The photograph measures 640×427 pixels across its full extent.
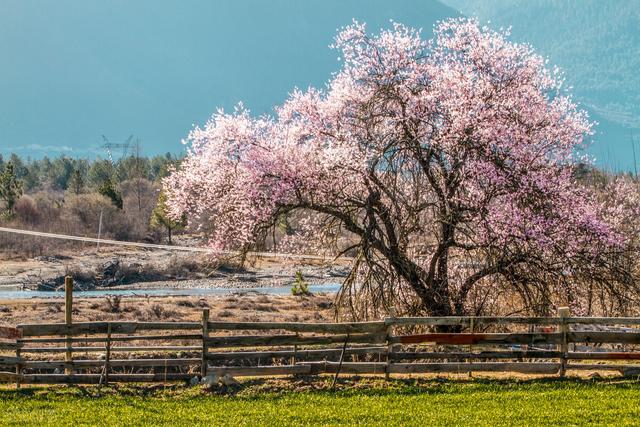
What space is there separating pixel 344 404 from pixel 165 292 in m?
42.1

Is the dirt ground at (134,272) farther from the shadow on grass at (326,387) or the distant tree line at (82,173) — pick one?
the distant tree line at (82,173)

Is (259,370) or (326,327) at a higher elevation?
(326,327)

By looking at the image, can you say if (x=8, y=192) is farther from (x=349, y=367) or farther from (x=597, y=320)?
(x=597, y=320)

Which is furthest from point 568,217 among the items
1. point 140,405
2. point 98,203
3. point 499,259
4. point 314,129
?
point 98,203

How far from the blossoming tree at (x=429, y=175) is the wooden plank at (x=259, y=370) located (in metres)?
4.39

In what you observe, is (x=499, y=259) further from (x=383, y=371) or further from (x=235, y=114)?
(x=235, y=114)

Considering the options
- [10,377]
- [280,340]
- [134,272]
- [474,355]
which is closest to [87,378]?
[10,377]

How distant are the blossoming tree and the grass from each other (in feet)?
16.1

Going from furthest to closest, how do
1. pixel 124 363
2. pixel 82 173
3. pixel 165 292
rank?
pixel 82 173
pixel 165 292
pixel 124 363

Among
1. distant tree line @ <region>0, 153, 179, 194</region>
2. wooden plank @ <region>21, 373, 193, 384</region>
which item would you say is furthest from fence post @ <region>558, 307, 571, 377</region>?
distant tree line @ <region>0, 153, 179, 194</region>

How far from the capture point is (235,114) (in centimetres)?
2353

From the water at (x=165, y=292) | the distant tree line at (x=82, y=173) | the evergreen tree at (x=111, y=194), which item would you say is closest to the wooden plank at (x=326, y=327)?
the water at (x=165, y=292)

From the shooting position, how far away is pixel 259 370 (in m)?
15.8

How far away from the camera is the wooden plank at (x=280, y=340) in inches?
627
